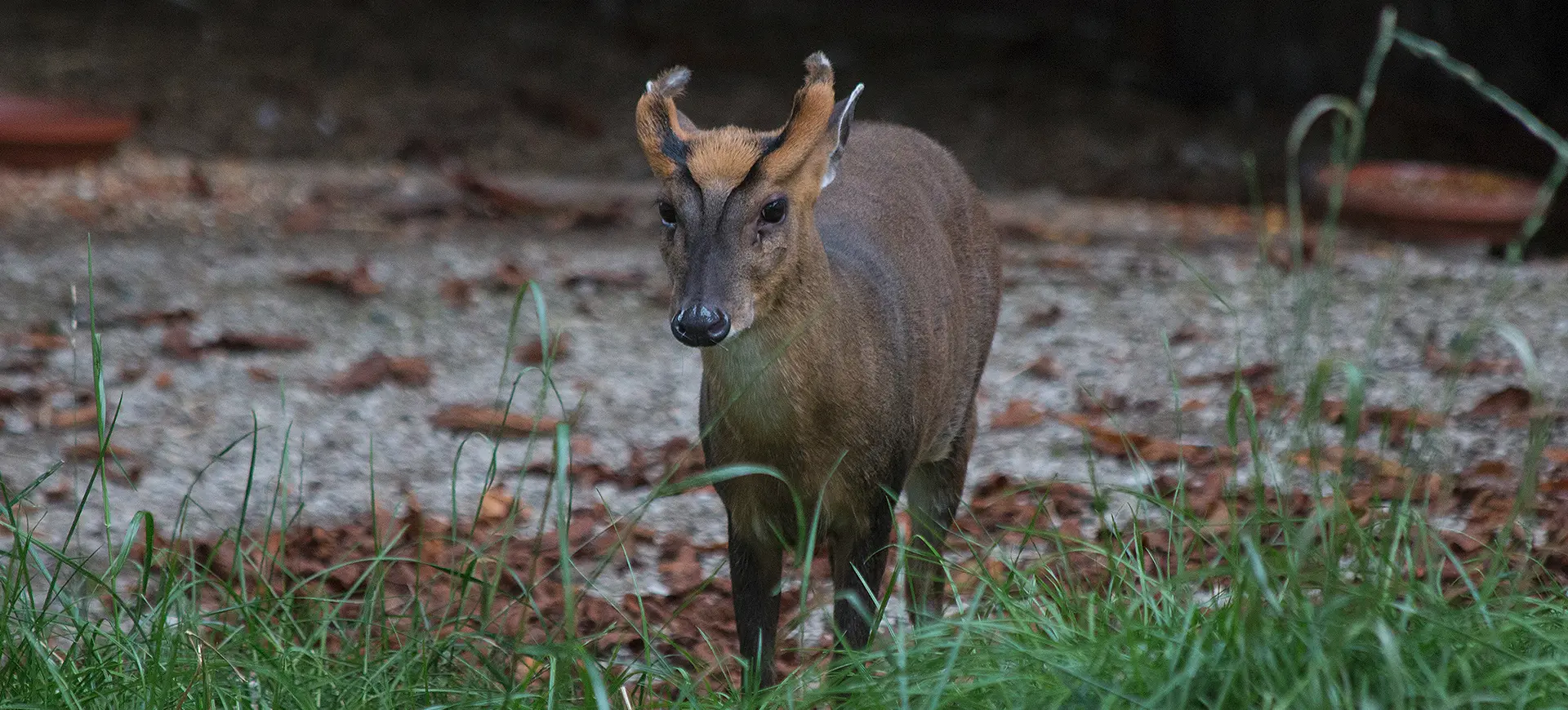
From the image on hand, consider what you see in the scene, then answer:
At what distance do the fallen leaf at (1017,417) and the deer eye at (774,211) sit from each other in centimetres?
228

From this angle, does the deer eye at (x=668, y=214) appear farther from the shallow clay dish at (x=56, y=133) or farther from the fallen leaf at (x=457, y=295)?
the shallow clay dish at (x=56, y=133)

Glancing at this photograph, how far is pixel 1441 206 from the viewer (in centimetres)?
857

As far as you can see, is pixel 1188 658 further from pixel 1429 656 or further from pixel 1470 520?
pixel 1470 520

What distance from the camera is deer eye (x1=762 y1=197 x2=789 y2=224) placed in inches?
127

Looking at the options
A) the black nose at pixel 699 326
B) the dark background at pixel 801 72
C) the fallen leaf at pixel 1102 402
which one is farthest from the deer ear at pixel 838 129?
the dark background at pixel 801 72

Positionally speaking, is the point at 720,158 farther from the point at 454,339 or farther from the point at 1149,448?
the point at 454,339

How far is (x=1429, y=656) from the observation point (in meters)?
2.51

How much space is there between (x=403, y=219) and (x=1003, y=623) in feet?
21.1

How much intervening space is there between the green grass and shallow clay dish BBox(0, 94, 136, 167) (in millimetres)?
5869

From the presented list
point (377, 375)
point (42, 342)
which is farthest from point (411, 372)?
point (42, 342)

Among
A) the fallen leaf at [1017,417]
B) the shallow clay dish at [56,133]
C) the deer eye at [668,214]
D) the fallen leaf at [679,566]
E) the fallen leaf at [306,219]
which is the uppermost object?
the shallow clay dish at [56,133]

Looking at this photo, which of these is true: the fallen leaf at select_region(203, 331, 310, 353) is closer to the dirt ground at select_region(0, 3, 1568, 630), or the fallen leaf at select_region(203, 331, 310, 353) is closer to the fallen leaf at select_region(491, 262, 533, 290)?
the dirt ground at select_region(0, 3, 1568, 630)

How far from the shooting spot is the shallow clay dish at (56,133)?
855 cm

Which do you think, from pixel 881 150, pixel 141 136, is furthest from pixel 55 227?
pixel 881 150
